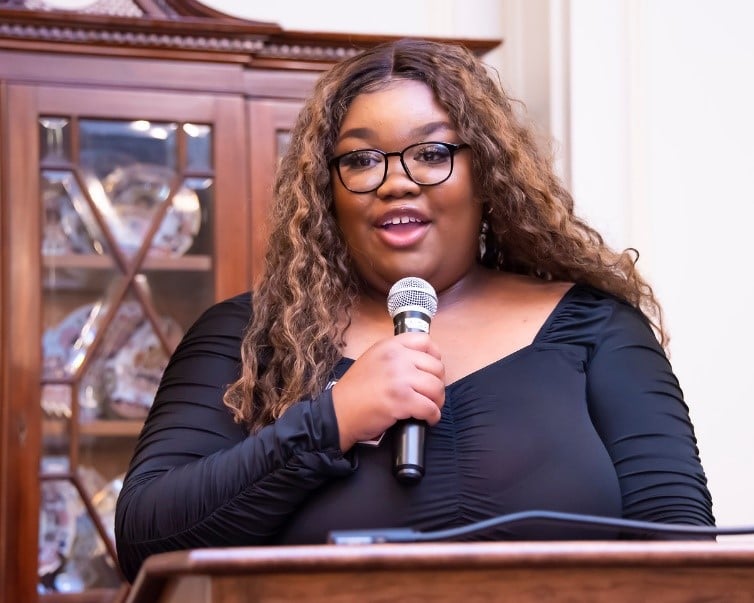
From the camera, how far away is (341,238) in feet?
6.09

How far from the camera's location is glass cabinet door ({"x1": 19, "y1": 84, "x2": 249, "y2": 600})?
2453mm

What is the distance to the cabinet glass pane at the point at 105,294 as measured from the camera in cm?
245

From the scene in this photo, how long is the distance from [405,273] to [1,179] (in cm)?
109

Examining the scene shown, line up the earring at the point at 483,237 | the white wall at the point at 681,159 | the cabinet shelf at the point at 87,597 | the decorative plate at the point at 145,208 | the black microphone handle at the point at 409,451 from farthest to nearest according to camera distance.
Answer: the white wall at the point at 681,159, the decorative plate at the point at 145,208, the cabinet shelf at the point at 87,597, the earring at the point at 483,237, the black microphone handle at the point at 409,451

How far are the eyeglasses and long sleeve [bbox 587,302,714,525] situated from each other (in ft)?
1.06

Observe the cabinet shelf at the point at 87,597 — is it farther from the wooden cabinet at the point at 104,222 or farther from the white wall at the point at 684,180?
the white wall at the point at 684,180

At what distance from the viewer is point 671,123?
2.69 metres

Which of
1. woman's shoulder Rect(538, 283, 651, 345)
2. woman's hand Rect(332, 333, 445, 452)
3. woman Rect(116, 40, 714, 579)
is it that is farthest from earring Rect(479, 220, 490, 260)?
woman's hand Rect(332, 333, 445, 452)

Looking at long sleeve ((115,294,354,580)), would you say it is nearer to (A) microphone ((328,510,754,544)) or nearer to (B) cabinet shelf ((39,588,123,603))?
(A) microphone ((328,510,754,544))

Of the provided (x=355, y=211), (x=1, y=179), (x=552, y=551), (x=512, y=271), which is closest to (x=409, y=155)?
(x=355, y=211)

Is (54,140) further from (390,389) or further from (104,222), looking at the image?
(390,389)

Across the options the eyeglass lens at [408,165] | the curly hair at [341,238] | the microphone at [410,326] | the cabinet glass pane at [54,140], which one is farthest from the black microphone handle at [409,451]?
the cabinet glass pane at [54,140]

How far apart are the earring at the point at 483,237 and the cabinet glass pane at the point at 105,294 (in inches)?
30.8

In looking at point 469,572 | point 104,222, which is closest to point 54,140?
point 104,222
